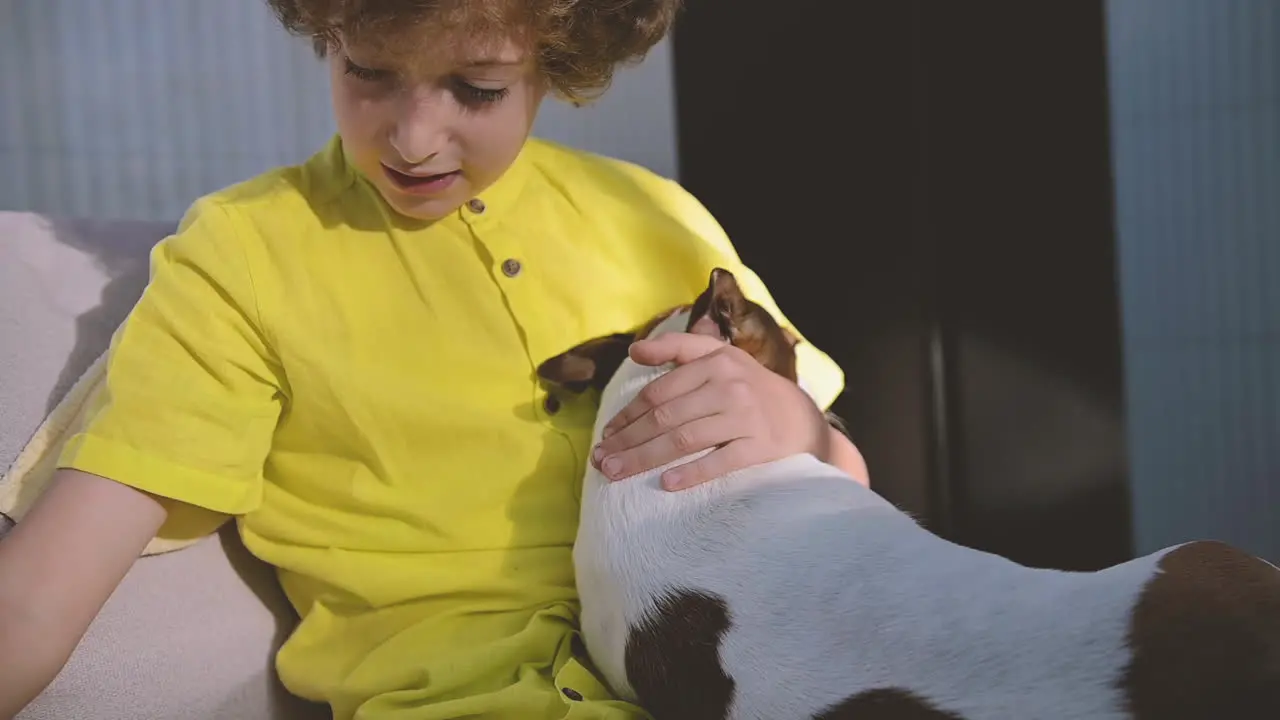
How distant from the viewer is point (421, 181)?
96cm

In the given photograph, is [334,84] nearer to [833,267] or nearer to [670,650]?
[670,650]

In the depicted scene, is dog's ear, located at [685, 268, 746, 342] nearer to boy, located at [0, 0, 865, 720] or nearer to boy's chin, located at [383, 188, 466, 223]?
boy, located at [0, 0, 865, 720]

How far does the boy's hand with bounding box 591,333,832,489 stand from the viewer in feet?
2.97

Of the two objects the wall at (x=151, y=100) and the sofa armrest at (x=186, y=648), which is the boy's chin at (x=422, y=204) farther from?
the wall at (x=151, y=100)

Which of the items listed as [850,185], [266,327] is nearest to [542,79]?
[266,327]

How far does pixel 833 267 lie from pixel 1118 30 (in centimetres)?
82

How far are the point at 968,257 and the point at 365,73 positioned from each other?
97 centimetres

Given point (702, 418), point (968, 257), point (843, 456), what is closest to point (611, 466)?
point (702, 418)

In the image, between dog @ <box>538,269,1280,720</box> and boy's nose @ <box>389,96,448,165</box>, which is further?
boy's nose @ <box>389,96,448,165</box>

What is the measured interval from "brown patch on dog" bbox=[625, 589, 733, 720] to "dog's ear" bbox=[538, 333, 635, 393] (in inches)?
9.8

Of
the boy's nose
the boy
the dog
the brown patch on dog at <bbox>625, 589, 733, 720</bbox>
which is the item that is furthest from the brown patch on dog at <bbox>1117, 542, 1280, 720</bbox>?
the boy's nose

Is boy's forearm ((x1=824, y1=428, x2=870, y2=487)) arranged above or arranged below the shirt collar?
below

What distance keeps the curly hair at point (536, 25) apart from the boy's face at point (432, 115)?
0.05 feet

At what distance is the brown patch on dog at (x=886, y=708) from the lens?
637 millimetres
